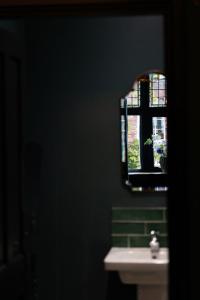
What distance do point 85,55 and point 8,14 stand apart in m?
2.00

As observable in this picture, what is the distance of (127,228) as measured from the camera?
152 inches

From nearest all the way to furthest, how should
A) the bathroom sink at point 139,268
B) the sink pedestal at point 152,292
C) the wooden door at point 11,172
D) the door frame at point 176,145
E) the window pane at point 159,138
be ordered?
the door frame at point 176,145 → the wooden door at point 11,172 → the bathroom sink at point 139,268 → the sink pedestal at point 152,292 → the window pane at point 159,138

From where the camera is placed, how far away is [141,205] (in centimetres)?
386

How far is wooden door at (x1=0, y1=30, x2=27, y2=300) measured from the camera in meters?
2.27

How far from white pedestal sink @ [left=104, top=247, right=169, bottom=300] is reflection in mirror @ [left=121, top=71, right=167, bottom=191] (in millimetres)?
508

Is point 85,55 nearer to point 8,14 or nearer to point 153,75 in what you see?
point 153,75

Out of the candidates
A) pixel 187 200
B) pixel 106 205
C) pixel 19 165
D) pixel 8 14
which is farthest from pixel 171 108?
pixel 106 205

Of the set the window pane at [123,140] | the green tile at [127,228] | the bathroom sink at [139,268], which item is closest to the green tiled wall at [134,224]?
the green tile at [127,228]

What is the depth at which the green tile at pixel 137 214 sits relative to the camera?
3.83 metres

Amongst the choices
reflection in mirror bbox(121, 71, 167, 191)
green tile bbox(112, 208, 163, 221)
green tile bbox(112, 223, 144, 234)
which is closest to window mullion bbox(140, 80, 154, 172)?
reflection in mirror bbox(121, 71, 167, 191)

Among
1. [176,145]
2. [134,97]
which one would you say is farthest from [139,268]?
[176,145]

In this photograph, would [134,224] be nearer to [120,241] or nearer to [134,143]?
[120,241]

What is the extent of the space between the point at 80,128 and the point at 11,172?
1568 millimetres

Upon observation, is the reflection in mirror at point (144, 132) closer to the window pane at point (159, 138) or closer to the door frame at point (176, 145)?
the window pane at point (159, 138)
